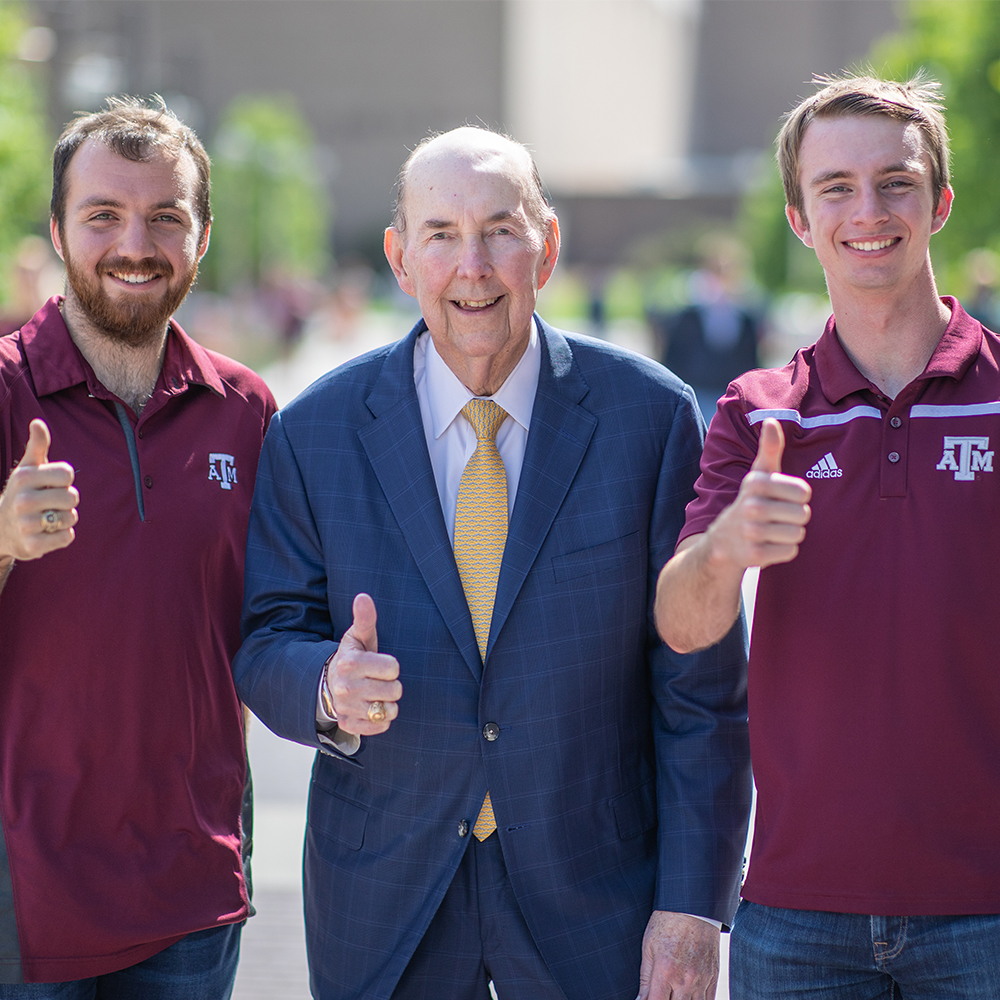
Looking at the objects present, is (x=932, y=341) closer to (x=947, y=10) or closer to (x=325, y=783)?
(x=325, y=783)

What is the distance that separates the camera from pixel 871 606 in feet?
7.57

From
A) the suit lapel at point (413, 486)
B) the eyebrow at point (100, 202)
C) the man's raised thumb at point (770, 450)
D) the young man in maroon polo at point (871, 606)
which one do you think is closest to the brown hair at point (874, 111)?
the young man in maroon polo at point (871, 606)

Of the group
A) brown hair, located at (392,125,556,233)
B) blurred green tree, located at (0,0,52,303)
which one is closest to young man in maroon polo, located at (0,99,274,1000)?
brown hair, located at (392,125,556,233)

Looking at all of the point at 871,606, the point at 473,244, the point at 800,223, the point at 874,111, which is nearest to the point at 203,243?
the point at 473,244

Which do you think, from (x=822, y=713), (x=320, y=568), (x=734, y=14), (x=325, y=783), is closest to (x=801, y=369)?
(x=822, y=713)

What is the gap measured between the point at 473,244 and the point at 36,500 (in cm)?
97

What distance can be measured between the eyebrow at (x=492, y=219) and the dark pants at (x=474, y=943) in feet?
3.99

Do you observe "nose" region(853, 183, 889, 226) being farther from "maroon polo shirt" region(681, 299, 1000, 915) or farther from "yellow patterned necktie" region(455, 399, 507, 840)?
"yellow patterned necktie" region(455, 399, 507, 840)

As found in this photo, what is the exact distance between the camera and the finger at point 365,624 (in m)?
2.43

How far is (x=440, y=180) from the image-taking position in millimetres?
2746

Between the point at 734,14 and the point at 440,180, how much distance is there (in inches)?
3364

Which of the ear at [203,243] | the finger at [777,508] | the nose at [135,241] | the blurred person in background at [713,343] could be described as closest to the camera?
the finger at [777,508]

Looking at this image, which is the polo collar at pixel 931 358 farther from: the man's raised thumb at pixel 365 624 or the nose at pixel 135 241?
the nose at pixel 135 241

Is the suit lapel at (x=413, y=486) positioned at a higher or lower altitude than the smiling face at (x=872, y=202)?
lower
